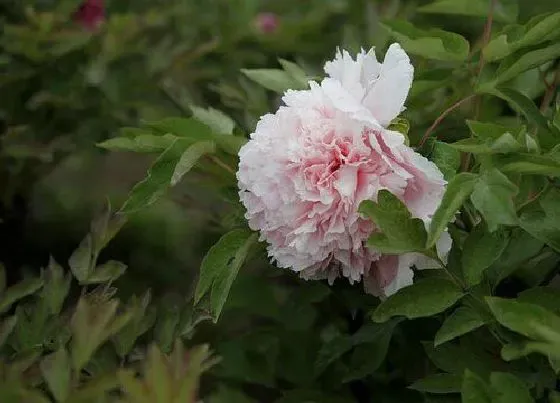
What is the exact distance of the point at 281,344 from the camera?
1.23m

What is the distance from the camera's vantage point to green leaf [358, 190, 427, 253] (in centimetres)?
79

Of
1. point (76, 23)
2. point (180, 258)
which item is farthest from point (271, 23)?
point (180, 258)

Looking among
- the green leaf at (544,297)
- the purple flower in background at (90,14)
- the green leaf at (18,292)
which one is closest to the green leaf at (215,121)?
the green leaf at (18,292)

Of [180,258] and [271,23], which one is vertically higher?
[271,23]

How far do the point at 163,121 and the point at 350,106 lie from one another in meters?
0.24

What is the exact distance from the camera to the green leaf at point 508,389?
74 centimetres

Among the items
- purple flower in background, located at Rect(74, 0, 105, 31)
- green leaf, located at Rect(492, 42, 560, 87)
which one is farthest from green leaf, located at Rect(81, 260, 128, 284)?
purple flower in background, located at Rect(74, 0, 105, 31)

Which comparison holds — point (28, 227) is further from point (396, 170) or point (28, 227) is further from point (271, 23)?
point (396, 170)

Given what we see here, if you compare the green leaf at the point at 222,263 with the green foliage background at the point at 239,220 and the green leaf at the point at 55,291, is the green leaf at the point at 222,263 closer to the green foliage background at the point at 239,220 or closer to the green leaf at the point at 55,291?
the green foliage background at the point at 239,220

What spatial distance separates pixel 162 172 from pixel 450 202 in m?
0.30

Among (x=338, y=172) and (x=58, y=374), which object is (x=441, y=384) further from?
(x=58, y=374)

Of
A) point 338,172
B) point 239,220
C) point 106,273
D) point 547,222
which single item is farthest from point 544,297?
point 106,273

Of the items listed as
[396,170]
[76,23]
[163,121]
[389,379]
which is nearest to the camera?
[396,170]

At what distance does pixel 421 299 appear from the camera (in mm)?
841
